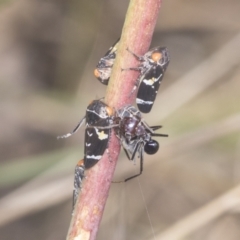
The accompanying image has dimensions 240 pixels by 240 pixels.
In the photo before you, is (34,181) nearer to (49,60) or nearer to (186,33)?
(49,60)

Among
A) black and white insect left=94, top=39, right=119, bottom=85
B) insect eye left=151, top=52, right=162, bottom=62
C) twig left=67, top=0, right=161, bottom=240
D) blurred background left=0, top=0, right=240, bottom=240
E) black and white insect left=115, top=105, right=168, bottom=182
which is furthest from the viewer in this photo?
blurred background left=0, top=0, right=240, bottom=240

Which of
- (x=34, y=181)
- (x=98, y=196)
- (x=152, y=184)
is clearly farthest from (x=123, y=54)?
(x=152, y=184)

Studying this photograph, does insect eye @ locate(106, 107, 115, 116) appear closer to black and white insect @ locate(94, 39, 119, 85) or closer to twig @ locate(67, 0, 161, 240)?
twig @ locate(67, 0, 161, 240)

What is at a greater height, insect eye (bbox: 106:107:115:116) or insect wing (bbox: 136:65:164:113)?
insect wing (bbox: 136:65:164:113)

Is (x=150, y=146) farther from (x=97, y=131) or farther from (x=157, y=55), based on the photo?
(x=97, y=131)

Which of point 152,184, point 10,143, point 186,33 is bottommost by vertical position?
point 152,184

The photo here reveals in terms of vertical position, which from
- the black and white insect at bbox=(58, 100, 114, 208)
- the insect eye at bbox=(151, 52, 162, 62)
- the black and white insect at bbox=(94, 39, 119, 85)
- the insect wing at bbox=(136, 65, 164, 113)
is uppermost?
the insect eye at bbox=(151, 52, 162, 62)

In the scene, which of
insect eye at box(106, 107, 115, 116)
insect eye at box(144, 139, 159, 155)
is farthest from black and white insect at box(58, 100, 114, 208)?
insect eye at box(144, 139, 159, 155)
